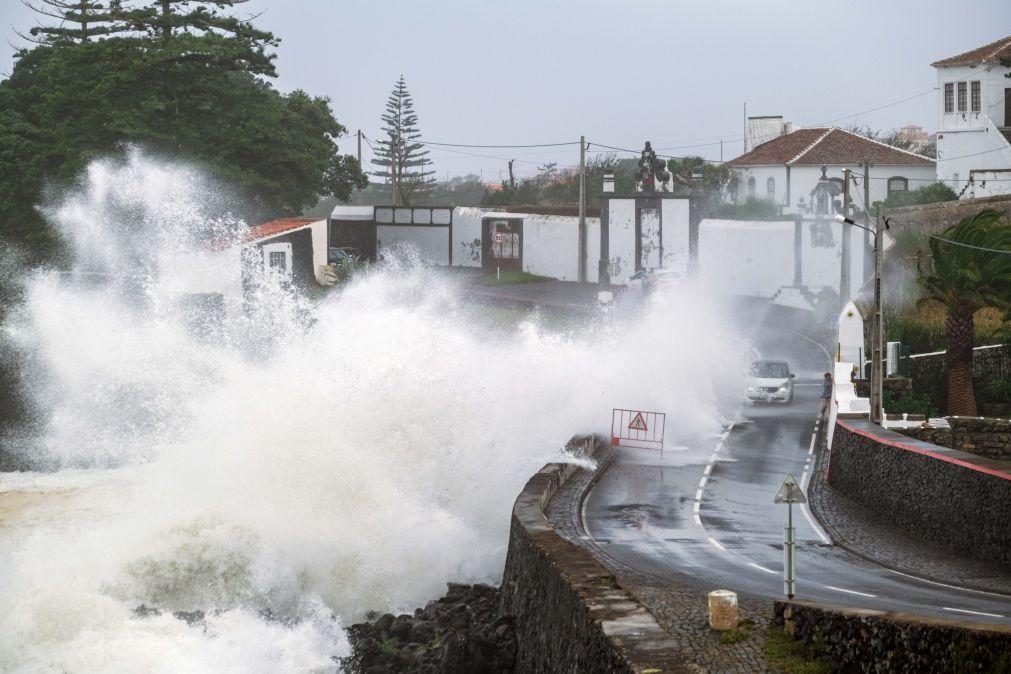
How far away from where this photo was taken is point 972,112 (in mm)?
55219

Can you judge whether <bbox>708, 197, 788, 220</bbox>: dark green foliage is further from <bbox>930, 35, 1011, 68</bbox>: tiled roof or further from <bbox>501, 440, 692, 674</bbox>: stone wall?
<bbox>501, 440, 692, 674</bbox>: stone wall

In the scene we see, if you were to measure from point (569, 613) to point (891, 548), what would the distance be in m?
7.93

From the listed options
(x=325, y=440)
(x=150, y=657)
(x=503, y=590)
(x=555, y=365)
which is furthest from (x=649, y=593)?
(x=555, y=365)

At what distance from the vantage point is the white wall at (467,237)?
64.2 meters

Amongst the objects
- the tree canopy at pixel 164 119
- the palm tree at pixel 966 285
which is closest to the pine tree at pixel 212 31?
the tree canopy at pixel 164 119

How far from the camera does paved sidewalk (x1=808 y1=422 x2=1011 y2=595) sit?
18047mm

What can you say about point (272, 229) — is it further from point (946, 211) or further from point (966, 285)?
point (966, 285)

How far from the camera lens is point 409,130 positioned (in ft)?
333

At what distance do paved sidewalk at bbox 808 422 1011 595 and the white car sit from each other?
10.8m

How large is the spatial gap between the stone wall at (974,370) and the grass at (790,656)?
21695mm

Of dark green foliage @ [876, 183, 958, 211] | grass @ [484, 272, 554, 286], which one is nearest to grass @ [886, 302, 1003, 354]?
dark green foliage @ [876, 183, 958, 211]

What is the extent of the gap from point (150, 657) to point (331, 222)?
155ft

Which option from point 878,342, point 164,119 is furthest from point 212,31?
point 878,342

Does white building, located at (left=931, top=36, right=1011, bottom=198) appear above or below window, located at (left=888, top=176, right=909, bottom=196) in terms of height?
above
